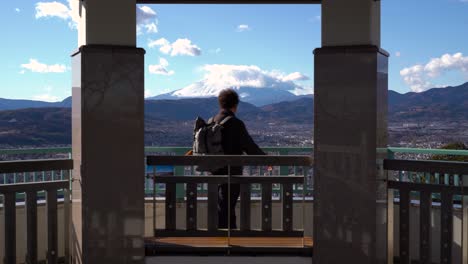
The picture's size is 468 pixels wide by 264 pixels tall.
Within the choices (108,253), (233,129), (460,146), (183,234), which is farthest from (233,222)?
(460,146)

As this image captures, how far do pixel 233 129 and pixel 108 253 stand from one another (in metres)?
1.77

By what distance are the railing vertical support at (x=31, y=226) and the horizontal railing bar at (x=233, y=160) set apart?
108cm

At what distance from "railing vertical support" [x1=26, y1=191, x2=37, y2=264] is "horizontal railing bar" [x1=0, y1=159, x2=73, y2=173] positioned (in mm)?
217

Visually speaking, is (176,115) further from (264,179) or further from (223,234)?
(264,179)

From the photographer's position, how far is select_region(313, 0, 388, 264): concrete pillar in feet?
15.6

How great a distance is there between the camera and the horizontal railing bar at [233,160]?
17.6 ft

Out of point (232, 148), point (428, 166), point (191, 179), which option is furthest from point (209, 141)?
point (428, 166)

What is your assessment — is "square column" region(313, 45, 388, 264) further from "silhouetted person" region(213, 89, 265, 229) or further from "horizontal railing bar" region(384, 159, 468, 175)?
"silhouetted person" region(213, 89, 265, 229)

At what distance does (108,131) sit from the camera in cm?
481

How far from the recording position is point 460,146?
21.4m

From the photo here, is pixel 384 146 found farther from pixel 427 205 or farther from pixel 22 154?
pixel 22 154

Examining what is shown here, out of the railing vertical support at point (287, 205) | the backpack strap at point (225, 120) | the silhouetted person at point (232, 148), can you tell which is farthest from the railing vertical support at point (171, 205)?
the railing vertical support at point (287, 205)

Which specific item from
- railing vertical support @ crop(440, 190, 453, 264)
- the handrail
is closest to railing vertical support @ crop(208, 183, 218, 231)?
railing vertical support @ crop(440, 190, 453, 264)

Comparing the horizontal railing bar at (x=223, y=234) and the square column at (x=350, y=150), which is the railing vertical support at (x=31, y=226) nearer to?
the horizontal railing bar at (x=223, y=234)
